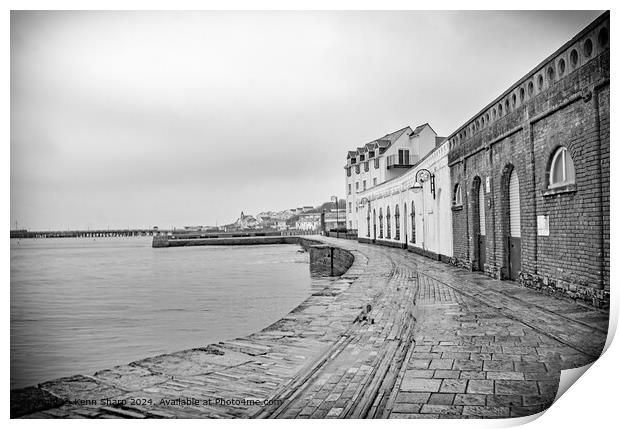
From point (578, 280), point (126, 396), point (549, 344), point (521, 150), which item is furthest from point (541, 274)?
point (126, 396)

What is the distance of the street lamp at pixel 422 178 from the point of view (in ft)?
63.1

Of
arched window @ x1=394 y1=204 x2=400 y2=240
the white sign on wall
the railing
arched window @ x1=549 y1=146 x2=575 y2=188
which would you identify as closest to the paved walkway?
the white sign on wall

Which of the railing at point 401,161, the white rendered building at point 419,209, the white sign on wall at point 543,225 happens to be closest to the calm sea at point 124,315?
the white rendered building at point 419,209

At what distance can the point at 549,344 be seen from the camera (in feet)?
19.4

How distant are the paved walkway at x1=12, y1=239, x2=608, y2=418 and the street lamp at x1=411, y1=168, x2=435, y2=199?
11.1m

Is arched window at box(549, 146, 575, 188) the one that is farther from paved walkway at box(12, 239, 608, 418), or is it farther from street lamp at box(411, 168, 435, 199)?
street lamp at box(411, 168, 435, 199)

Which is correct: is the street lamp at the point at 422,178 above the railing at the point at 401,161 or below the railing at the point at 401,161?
below

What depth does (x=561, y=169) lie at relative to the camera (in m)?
8.45

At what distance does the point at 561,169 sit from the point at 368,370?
17.3 feet

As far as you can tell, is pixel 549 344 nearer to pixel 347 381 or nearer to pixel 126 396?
pixel 347 381

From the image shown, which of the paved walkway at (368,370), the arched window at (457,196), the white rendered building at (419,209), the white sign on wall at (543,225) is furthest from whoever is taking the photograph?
the white rendered building at (419,209)

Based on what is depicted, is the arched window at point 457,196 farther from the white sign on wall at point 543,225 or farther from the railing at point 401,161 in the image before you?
the railing at point 401,161

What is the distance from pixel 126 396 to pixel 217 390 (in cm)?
80

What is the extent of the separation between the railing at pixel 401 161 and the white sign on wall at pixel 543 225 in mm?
20286
